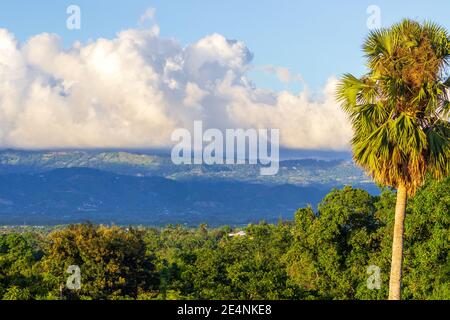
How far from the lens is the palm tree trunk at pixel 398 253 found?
18.2 metres

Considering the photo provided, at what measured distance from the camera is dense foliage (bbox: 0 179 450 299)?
2919 cm

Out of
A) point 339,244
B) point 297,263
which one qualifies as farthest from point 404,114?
point 297,263

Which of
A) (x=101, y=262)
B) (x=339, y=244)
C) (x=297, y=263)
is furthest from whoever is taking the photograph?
(x=297, y=263)

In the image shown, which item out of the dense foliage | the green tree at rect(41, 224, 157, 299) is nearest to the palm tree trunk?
the dense foliage

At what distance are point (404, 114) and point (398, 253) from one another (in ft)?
12.1

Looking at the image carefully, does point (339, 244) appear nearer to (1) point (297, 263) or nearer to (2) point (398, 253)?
(1) point (297, 263)

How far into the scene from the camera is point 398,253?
1834 centimetres

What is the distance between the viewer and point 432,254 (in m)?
29.1

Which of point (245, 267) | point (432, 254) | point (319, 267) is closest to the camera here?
point (432, 254)

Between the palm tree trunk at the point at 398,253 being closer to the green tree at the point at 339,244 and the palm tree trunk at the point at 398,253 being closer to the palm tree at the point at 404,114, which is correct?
the palm tree at the point at 404,114

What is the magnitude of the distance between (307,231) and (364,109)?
68.4ft
